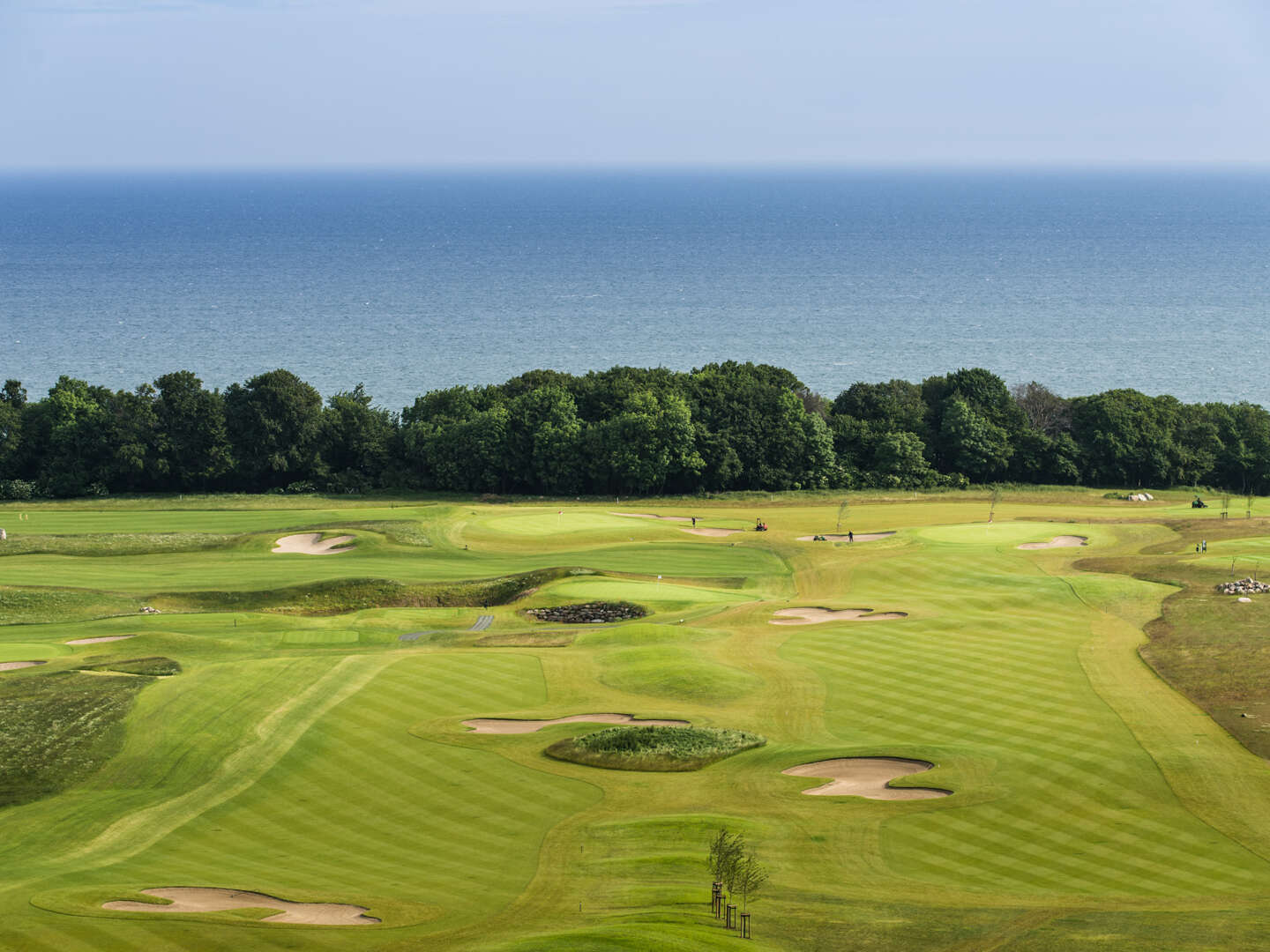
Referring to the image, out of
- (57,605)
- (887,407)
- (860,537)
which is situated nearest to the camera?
(57,605)

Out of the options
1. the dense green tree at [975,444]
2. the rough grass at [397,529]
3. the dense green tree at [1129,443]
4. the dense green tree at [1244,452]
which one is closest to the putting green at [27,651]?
the rough grass at [397,529]

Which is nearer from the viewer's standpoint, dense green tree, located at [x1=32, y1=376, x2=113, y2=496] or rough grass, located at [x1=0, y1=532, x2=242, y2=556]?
rough grass, located at [x1=0, y1=532, x2=242, y2=556]

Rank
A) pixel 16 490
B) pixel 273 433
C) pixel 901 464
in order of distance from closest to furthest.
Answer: pixel 16 490 < pixel 273 433 < pixel 901 464

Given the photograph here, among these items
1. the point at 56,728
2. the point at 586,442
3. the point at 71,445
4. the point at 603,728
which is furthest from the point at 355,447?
the point at 603,728

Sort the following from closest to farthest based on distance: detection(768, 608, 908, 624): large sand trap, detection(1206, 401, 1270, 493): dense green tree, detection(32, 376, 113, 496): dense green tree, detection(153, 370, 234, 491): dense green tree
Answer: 1. detection(768, 608, 908, 624): large sand trap
2. detection(32, 376, 113, 496): dense green tree
3. detection(153, 370, 234, 491): dense green tree
4. detection(1206, 401, 1270, 493): dense green tree

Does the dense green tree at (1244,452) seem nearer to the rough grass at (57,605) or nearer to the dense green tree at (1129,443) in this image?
the dense green tree at (1129,443)

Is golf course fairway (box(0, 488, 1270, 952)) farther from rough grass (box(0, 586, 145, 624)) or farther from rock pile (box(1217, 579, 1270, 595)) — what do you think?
rock pile (box(1217, 579, 1270, 595))

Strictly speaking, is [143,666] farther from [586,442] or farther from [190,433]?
[190,433]

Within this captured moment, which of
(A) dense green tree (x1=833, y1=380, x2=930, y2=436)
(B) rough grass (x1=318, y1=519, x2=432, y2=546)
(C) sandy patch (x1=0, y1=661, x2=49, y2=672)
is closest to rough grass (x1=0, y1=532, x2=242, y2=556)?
(B) rough grass (x1=318, y1=519, x2=432, y2=546)

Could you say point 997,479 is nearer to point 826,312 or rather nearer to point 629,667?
point 629,667
